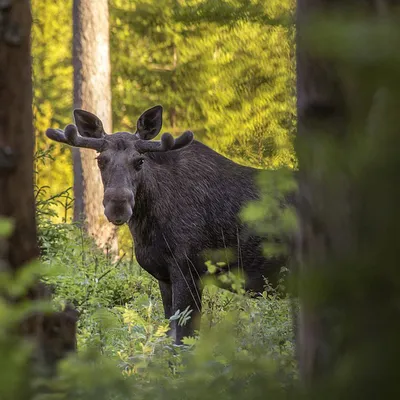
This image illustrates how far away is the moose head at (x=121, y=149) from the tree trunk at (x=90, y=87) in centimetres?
778

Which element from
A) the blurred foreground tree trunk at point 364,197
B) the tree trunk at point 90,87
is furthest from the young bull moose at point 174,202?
the tree trunk at point 90,87

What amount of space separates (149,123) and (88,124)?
616 millimetres

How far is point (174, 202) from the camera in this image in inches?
341

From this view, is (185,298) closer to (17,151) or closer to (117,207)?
(117,207)

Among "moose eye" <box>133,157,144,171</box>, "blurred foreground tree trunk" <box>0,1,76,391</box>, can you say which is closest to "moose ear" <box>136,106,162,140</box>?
"moose eye" <box>133,157,144,171</box>

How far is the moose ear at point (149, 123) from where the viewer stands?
8.82m

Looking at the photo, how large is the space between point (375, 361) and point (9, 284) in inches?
53.1

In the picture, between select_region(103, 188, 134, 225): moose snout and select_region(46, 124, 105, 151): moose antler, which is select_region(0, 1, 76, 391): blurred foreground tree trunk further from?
select_region(46, 124, 105, 151): moose antler

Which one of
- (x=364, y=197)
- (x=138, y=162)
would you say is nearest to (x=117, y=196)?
(x=138, y=162)

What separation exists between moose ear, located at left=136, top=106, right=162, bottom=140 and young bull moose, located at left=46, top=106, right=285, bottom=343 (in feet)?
0.03

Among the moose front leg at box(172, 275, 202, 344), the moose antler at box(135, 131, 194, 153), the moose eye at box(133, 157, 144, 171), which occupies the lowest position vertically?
the moose front leg at box(172, 275, 202, 344)

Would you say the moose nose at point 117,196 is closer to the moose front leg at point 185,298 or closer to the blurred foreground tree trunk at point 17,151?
the moose front leg at point 185,298

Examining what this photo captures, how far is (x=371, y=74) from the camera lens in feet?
6.00

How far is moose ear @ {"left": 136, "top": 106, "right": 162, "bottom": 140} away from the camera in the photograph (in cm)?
882
